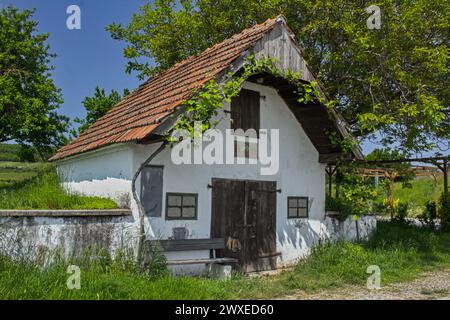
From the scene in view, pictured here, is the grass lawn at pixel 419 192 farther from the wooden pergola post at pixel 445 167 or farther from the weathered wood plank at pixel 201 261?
the weathered wood plank at pixel 201 261

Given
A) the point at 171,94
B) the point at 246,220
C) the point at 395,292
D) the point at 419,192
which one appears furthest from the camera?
the point at 419,192

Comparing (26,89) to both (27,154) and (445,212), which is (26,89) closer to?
(27,154)

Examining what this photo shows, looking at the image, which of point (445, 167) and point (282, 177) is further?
point (445, 167)

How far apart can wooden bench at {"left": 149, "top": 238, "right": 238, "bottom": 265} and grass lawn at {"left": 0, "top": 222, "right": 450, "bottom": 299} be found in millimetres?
467

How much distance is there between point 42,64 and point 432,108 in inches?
1012

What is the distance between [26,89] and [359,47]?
2167cm

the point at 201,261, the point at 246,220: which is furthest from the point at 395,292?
the point at 201,261

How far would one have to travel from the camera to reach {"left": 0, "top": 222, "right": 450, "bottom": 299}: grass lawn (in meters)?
5.61

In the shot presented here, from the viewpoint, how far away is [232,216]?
927 cm

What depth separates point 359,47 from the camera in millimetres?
13234

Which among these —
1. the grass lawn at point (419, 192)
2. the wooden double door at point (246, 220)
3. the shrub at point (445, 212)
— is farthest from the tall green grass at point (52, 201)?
the grass lawn at point (419, 192)

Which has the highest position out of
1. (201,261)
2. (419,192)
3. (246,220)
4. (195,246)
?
(419,192)

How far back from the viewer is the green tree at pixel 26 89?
25.0 m
